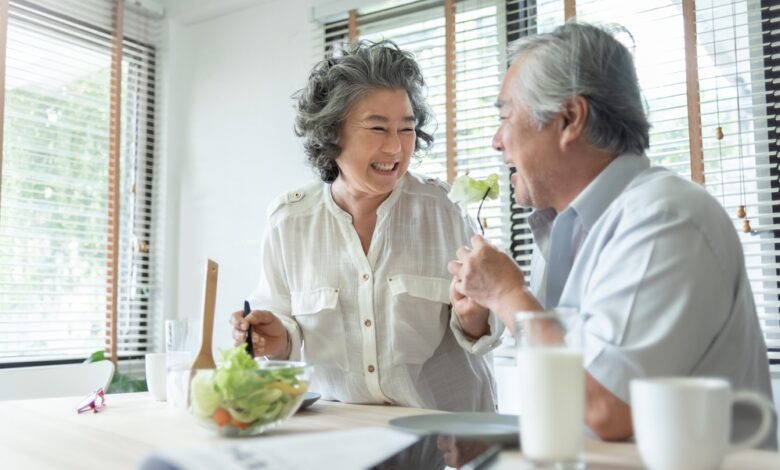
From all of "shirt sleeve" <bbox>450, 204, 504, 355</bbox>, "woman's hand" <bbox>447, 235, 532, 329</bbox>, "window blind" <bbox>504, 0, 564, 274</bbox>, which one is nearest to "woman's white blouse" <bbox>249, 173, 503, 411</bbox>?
"shirt sleeve" <bbox>450, 204, 504, 355</bbox>

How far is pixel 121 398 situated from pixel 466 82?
2085 mm

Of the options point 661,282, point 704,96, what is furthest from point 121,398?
point 704,96

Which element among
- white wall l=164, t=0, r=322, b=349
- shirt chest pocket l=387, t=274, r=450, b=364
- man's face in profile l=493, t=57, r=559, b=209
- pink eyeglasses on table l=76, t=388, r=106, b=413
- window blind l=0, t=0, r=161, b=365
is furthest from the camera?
white wall l=164, t=0, r=322, b=349

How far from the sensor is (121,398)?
1.61m

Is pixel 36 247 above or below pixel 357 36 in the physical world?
below

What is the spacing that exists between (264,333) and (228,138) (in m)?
2.16

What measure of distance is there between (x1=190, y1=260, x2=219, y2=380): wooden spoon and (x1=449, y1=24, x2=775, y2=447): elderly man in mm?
456

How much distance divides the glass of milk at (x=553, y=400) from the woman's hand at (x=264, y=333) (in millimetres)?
917

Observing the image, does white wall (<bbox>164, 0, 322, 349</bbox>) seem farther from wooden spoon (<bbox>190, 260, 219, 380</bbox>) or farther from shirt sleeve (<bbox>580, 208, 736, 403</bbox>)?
shirt sleeve (<bbox>580, 208, 736, 403</bbox>)

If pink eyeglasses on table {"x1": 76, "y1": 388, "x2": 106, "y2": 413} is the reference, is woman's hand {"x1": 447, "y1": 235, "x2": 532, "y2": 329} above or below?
above

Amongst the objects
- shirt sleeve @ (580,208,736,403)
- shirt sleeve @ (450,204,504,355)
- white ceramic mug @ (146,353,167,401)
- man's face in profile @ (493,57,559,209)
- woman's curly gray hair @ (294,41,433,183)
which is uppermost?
woman's curly gray hair @ (294,41,433,183)

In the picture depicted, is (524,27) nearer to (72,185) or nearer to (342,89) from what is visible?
(342,89)

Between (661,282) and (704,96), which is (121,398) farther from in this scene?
(704,96)

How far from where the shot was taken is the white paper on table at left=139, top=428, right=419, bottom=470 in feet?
2.22
